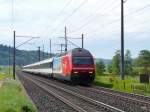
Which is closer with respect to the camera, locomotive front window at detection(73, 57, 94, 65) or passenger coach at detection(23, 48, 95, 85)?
passenger coach at detection(23, 48, 95, 85)

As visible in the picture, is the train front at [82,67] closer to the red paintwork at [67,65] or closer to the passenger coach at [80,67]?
the passenger coach at [80,67]

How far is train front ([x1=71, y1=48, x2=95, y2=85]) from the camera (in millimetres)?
43188


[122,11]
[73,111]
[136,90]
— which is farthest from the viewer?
[122,11]

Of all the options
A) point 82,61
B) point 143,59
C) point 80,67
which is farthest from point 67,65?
point 143,59

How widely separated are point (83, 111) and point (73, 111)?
102cm

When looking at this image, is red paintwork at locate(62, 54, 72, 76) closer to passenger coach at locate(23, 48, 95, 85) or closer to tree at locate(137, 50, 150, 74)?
passenger coach at locate(23, 48, 95, 85)

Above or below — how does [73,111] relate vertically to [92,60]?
below

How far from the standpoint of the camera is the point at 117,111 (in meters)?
20.9

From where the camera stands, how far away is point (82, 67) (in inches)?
1718

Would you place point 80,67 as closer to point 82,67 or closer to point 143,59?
point 82,67

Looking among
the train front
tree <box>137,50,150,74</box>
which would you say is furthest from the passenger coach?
tree <box>137,50,150,74</box>

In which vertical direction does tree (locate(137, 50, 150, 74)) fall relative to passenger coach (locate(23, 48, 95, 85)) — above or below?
above

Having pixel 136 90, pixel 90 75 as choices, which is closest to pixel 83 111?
pixel 136 90

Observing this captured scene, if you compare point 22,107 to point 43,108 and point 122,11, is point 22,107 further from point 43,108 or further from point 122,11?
point 122,11
